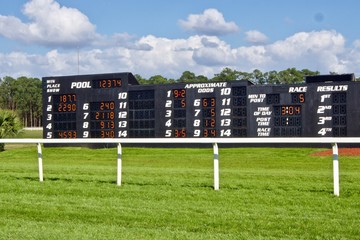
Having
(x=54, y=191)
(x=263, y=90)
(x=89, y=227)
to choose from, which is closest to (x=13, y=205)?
(x=54, y=191)

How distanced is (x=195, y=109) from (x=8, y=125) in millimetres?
11830

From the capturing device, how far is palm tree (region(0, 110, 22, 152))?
29592 millimetres

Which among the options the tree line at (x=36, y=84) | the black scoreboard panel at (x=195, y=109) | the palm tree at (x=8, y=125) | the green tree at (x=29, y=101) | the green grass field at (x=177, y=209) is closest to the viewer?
the green grass field at (x=177, y=209)

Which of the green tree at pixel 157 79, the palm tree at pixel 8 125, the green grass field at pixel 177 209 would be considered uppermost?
the green tree at pixel 157 79

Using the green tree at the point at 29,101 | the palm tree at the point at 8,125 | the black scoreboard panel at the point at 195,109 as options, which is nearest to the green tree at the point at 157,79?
the green tree at the point at 29,101

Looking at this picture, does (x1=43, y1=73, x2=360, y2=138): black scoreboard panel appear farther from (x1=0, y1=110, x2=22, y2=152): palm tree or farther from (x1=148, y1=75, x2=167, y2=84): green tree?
(x1=148, y1=75, x2=167, y2=84): green tree

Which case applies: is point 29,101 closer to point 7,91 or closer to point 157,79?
point 7,91

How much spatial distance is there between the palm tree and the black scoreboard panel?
17.3 ft

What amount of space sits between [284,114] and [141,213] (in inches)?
650

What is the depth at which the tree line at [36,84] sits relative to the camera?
321 feet

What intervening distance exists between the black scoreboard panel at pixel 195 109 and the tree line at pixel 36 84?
72190 millimetres

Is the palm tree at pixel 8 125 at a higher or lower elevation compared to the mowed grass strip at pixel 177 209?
higher

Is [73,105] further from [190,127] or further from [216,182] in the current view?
[216,182]

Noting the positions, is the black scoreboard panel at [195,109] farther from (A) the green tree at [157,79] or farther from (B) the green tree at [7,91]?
(B) the green tree at [7,91]
